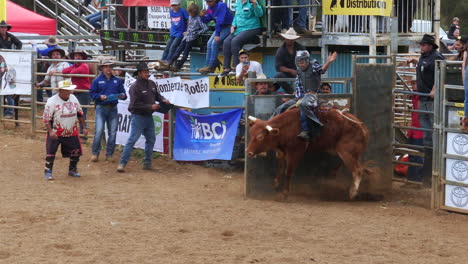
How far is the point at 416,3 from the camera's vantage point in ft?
49.9

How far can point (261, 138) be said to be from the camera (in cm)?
1144

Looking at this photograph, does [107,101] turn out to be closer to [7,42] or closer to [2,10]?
[7,42]

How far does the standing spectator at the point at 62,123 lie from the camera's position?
12945mm

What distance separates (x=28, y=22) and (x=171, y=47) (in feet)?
29.5

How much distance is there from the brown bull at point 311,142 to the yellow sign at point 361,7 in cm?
283

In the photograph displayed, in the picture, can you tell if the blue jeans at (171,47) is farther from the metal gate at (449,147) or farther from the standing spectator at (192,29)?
the metal gate at (449,147)

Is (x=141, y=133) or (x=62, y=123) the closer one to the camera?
(x=62, y=123)

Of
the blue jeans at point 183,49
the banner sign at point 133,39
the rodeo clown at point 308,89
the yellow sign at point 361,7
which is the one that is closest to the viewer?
the rodeo clown at point 308,89

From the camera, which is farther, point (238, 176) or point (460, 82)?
point (238, 176)

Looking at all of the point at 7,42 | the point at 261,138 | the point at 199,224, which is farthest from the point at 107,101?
the point at 7,42

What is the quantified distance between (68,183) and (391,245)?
5.76 metres

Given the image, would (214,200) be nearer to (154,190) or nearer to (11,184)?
(154,190)

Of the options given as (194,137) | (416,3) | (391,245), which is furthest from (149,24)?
(391,245)

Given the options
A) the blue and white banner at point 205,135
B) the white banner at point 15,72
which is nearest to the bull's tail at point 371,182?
the blue and white banner at point 205,135
